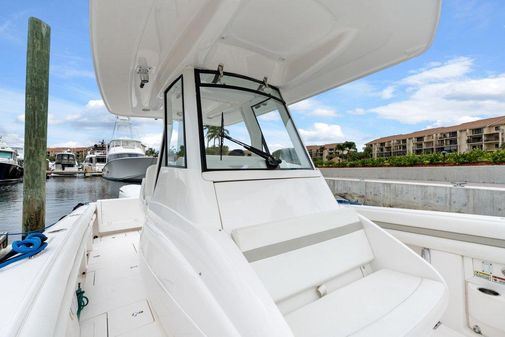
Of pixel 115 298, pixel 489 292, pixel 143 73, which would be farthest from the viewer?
pixel 143 73

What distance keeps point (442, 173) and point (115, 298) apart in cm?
1149

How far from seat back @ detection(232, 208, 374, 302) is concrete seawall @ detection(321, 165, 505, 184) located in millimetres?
10118

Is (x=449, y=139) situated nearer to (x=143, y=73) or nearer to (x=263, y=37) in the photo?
(x=263, y=37)

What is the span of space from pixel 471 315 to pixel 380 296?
875mm

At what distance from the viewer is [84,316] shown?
5.55 feet

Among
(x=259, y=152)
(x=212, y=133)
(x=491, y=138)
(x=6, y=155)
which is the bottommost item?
(x=259, y=152)

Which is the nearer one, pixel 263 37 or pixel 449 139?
pixel 263 37

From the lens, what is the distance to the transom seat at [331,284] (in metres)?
1.04

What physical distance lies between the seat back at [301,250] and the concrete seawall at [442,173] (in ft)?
33.2

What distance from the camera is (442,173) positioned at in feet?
32.6

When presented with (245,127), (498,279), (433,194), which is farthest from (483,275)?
(433,194)

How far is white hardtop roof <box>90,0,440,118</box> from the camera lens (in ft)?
4.41

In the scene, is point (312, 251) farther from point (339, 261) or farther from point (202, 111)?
point (202, 111)

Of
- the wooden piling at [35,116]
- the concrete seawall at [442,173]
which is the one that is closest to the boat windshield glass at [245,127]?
the wooden piling at [35,116]
